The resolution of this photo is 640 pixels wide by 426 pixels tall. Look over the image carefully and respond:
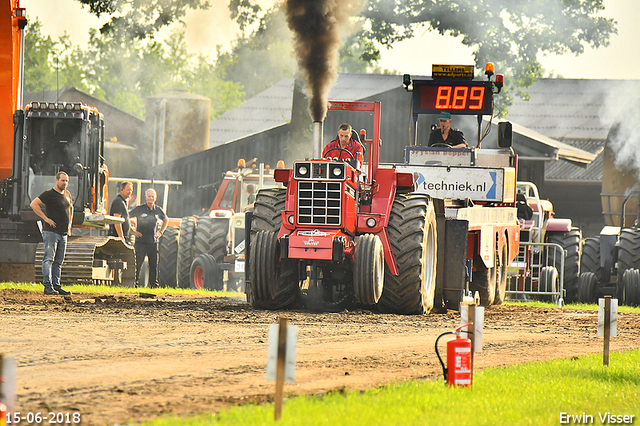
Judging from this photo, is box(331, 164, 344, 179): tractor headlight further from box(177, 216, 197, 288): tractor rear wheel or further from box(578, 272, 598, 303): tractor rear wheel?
box(578, 272, 598, 303): tractor rear wheel

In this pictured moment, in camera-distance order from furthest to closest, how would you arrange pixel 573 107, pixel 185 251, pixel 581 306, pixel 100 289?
pixel 573 107, pixel 185 251, pixel 581 306, pixel 100 289

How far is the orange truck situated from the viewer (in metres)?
17.7

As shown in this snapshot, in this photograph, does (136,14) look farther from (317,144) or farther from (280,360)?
(280,360)

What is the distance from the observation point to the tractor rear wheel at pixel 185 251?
20.5 m

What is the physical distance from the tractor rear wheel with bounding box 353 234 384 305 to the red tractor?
1cm

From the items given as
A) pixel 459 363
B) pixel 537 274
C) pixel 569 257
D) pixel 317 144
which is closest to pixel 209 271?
pixel 537 274

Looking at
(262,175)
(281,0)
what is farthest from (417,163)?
(262,175)

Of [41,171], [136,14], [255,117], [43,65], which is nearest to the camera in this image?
[41,171]

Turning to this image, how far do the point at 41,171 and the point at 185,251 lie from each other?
3606 mm

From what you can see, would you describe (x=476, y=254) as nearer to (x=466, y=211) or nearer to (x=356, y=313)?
(x=466, y=211)

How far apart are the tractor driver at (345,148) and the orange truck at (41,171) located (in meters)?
6.00

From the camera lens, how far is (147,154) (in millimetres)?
44875

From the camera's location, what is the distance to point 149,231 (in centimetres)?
2031

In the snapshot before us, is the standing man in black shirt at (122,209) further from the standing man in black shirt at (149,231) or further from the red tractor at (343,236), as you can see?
the red tractor at (343,236)
